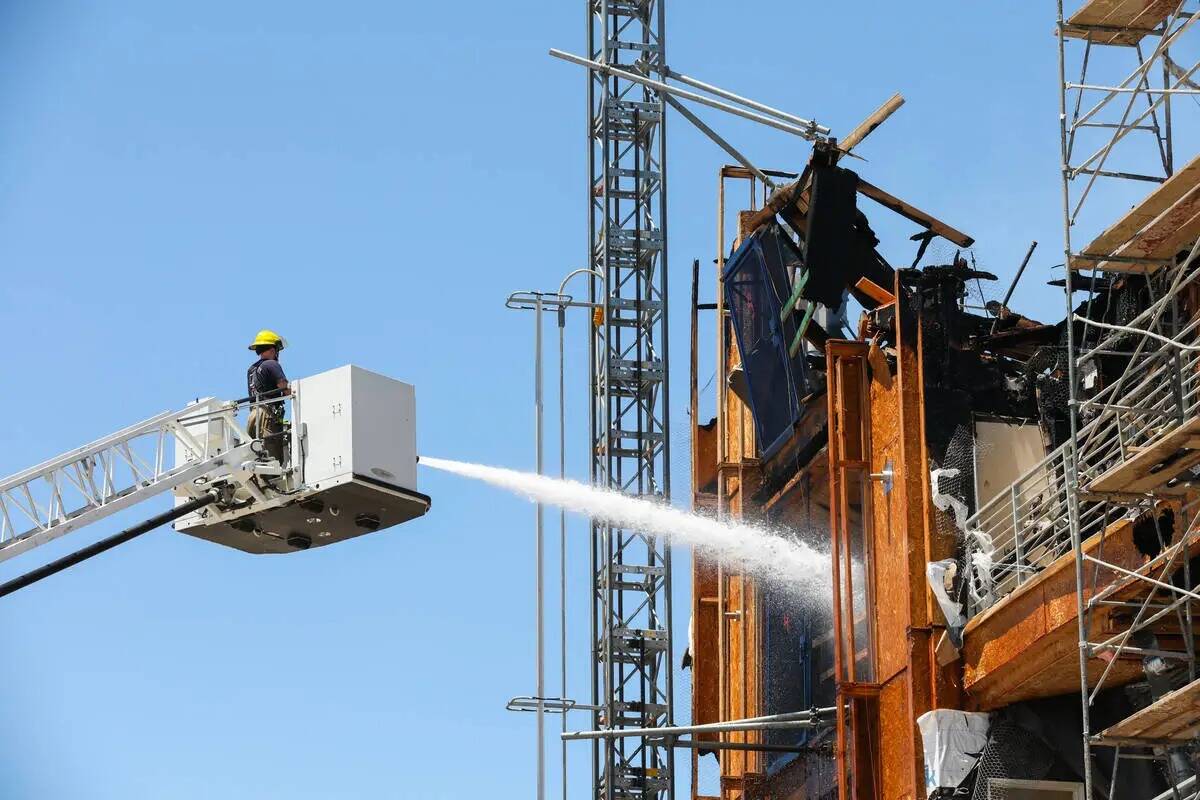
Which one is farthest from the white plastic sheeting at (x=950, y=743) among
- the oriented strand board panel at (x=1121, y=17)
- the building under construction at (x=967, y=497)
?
the oriented strand board panel at (x=1121, y=17)

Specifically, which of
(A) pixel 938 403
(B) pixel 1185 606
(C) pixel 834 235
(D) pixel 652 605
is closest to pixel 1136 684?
(B) pixel 1185 606

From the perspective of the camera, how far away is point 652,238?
3978 cm

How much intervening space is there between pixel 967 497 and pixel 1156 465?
17.9ft

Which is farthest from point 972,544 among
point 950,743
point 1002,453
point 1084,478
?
point 1084,478

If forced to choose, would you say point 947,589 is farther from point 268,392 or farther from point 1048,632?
point 268,392

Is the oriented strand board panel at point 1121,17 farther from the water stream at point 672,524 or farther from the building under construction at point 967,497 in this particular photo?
the water stream at point 672,524

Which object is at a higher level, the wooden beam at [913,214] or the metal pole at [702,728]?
the wooden beam at [913,214]

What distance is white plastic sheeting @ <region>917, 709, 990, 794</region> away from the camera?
100 feet

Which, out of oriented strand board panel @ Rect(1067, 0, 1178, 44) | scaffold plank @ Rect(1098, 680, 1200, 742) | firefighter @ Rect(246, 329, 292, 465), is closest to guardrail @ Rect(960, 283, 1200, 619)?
scaffold plank @ Rect(1098, 680, 1200, 742)

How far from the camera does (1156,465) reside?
2659cm

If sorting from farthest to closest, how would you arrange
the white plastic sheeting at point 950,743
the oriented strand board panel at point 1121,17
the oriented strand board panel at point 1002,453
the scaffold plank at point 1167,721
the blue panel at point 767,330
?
the blue panel at point 767,330 < the oriented strand board panel at point 1002,453 < the white plastic sheeting at point 950,743 < the oriented strand board panel at point 1121,17 < the scaffold plank at point 1167,721

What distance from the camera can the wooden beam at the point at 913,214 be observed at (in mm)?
35031

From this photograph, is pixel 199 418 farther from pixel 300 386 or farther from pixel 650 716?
pixel 650 716

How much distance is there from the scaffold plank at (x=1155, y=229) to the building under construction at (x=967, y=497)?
0.13 ft
